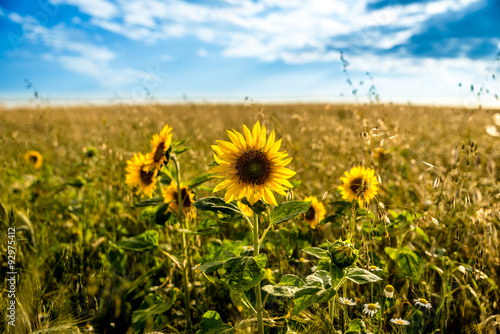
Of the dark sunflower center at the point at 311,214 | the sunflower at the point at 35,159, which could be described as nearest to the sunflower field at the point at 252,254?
the dark sunflower center at the point at 311,214

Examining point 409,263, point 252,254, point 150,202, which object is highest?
point 150,202

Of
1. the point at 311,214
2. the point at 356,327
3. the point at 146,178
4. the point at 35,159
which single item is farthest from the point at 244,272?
the point at 35,159

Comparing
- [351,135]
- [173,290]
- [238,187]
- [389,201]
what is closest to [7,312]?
[173,290]

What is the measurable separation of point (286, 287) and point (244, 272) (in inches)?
7.8

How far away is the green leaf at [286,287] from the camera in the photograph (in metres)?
1.16

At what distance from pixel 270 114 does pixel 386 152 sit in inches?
44.5

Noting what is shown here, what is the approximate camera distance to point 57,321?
4.36 feet

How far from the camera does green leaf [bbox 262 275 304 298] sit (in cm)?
116

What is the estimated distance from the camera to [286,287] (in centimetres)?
122

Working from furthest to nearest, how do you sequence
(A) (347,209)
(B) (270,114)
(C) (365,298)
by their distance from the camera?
1. (B) (270,114)
2. (A) (347,209)
3. (C) (365,298)

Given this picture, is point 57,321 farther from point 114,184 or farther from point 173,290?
point 114,184

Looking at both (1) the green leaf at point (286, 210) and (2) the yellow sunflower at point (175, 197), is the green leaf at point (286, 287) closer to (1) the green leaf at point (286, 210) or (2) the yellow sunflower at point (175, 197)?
(1) the green leaf at point (286, 210)

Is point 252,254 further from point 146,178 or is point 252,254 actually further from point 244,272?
point 146,178

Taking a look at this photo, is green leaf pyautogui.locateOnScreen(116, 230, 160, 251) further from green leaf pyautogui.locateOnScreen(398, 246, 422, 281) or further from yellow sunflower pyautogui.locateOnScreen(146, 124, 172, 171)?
green leaf pyautogui.locateOnScreen(398, 246, 422, 281)
